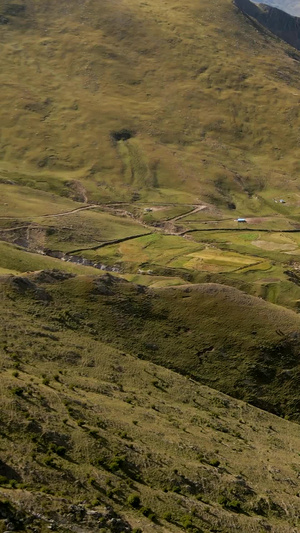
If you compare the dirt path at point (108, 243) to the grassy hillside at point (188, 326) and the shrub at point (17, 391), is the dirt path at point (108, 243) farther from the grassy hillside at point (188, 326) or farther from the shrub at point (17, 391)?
the shrub at point (17, 391)

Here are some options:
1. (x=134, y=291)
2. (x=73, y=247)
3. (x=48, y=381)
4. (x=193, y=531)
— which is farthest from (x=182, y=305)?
(x=73, y=247)

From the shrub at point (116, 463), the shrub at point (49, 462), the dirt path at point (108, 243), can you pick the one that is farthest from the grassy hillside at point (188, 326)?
the dirt path at point (108, 243)

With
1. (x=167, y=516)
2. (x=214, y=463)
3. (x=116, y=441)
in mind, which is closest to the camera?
(x=167, y=516)

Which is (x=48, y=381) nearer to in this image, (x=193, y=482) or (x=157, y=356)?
(x=193, y=482)

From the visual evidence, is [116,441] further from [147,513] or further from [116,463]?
[147,513]

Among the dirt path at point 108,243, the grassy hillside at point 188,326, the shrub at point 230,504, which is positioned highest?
the shrub at point 230,504

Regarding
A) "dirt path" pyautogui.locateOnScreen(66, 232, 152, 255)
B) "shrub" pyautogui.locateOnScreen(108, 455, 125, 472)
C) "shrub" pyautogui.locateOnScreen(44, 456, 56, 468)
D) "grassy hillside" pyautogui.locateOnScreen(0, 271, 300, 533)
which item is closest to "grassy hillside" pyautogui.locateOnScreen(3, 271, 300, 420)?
"grassy hillside" pyautogui.locateOnScreen(0, 271, 300, 533)

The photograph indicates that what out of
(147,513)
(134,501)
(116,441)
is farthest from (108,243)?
(147,513)
